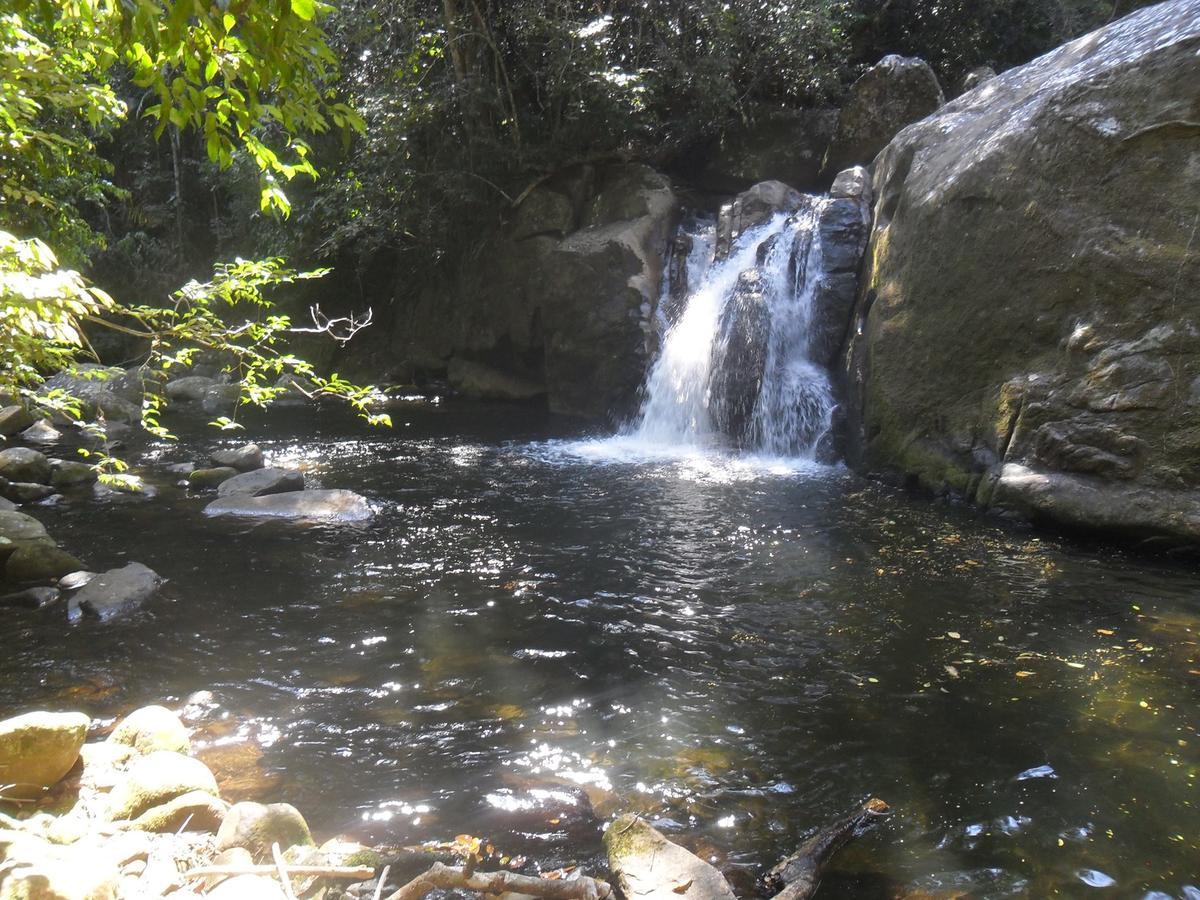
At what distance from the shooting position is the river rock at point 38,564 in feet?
19.3

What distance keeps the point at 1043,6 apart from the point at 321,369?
16679mm

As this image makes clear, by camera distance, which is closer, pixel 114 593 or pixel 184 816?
pixel 184 816

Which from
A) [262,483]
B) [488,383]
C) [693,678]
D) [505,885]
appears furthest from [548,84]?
[505,885]

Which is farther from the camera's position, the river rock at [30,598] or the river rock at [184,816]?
the river rock at [30,598]

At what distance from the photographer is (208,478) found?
8906 millimetres

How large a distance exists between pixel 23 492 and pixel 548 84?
32.4 feet

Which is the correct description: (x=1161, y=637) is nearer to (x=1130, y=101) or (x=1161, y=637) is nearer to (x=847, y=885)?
(x=847, y=885)

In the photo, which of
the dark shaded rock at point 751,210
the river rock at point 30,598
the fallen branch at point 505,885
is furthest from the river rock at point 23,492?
the dark shaded rock at point 751,210

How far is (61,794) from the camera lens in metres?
3.32

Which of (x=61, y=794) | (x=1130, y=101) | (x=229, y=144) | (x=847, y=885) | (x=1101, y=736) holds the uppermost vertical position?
(x=1130, y=101)

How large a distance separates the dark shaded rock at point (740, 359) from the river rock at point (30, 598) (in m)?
7.88

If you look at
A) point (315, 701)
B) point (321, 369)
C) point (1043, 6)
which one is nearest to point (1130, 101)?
point (315, 701)

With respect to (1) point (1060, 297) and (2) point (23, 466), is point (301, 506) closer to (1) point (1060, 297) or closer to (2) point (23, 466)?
(2) point (23, 466)

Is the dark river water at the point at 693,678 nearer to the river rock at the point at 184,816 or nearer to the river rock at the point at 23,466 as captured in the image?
the river rock at the point at 184,816
